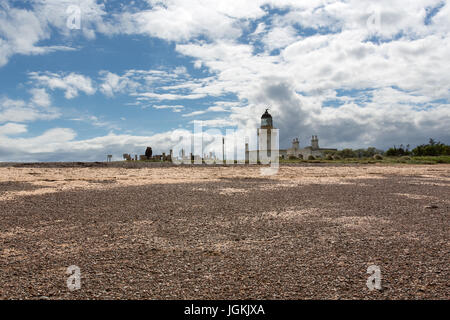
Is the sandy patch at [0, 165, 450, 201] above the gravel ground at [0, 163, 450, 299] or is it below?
above

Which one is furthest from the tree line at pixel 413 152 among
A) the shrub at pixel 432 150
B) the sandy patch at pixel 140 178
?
the sandy patch at pixel 140 178

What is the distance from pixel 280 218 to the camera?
10016 mm

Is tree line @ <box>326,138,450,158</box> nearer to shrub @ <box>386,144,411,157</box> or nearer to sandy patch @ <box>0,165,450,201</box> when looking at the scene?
shrub @ <box>386,144,411,157</box>

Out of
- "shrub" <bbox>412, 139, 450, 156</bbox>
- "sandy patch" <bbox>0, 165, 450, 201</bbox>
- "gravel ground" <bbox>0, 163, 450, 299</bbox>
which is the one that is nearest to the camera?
"gravel ground" <bbox>0, 163, 450, 299</bbox>

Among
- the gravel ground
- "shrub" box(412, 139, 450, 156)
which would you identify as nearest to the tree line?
"shrub" box(412, 139, 450, 156)

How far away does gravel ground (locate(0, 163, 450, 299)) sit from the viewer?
16.5 ft

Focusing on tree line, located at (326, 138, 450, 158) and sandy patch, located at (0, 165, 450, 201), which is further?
tree line, located at (326, 138, 450, 158)

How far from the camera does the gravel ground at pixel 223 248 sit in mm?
5027

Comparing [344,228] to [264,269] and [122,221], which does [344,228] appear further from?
[122,221]

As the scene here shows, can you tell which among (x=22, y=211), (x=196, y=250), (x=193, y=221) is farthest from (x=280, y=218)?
(x=22, y=211)

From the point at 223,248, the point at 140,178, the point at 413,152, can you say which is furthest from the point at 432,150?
the point at 223,248

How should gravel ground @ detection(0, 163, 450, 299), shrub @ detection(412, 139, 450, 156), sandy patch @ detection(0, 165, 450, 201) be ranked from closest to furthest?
gravel ground @ detection(0, 163, 450, 299), sandy patch @ detection(0, 165, 450, 201), shrub @ detection(412, 139, 450, 156)

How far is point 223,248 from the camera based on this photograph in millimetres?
7031
